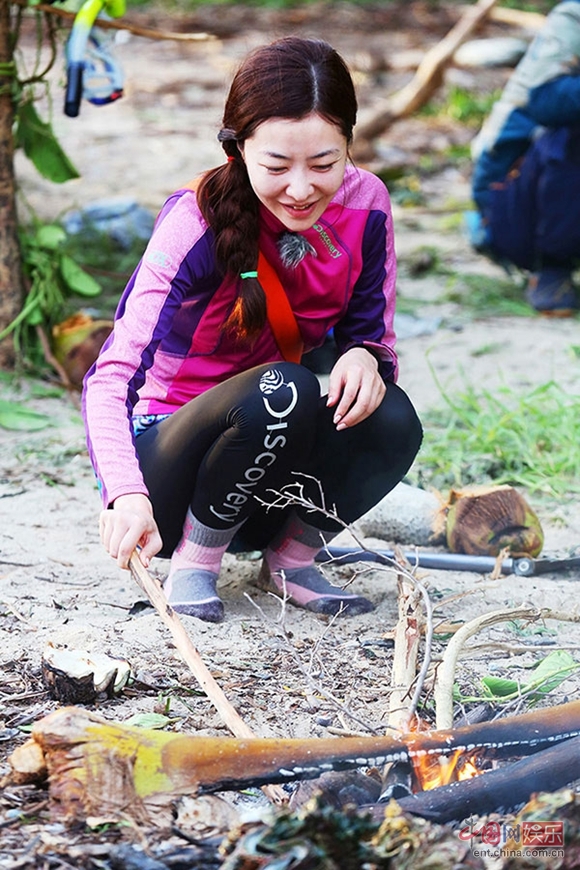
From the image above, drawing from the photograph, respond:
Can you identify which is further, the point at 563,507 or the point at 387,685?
the point at 563,507

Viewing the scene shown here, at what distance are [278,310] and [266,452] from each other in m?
0.28

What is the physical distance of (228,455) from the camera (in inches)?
86.3

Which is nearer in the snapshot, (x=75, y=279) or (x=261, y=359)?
(x=261, y=359)

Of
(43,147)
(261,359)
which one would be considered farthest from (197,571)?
(43,147)

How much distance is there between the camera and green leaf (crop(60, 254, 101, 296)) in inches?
152

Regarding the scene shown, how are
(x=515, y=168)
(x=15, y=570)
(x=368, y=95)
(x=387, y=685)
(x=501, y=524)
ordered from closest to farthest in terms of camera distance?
(x=387, y=685)
(x=15, y=570)
(x=501, y=524)
(x=515, y=168)
(x=368, y=95)

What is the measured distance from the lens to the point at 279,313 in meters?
2.23

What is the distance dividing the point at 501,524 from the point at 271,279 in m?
0.88

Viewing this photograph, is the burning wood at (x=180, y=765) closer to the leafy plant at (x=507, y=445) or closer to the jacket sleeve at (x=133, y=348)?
the jacket sleeve at (x=133, y=348)

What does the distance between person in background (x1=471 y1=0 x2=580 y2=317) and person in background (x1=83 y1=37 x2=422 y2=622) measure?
260 cm

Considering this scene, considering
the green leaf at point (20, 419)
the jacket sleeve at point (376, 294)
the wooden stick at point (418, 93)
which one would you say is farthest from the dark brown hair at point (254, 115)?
the wooden stick at point (418, 93)

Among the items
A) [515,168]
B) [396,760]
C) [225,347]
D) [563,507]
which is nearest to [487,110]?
[515,168]

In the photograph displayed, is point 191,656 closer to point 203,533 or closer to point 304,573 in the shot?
point 203,533

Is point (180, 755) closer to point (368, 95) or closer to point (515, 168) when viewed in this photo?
point (515, 168)
